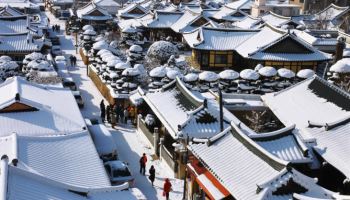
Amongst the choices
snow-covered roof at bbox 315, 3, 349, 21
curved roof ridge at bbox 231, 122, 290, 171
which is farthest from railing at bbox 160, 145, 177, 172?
snow-covered roof at bbox 315, 3, 349, 21

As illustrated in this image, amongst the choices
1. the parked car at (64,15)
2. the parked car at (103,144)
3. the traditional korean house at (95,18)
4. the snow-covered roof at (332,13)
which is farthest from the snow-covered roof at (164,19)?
the parked car at (103,144)

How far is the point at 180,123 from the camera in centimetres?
2255

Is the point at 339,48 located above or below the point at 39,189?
above

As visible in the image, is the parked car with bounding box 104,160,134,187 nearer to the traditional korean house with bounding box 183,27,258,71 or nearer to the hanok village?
the hanok village

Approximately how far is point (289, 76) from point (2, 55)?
2275 centimetres

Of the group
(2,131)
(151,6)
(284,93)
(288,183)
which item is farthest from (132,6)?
(288,183)

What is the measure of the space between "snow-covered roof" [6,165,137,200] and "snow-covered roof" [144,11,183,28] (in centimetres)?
4247

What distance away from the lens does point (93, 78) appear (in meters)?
39.5

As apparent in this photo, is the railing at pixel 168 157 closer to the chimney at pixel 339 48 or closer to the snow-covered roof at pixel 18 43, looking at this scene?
the chimney at pixel 339 48

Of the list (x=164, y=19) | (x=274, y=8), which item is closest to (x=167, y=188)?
(x=164, y=19)

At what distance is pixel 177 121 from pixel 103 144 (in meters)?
3.70

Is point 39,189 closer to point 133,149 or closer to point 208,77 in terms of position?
point 133,149

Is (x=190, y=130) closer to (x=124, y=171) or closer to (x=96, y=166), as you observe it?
(x=124, y=171)

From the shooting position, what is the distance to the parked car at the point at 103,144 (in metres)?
22.7
